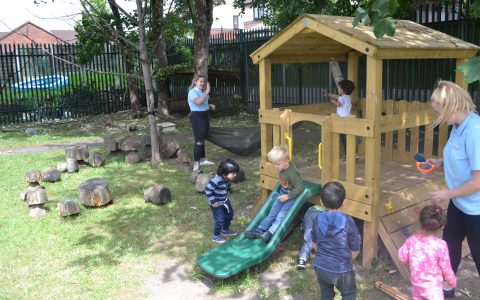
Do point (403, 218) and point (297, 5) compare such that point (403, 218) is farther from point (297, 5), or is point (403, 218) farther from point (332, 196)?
point (297, 5)

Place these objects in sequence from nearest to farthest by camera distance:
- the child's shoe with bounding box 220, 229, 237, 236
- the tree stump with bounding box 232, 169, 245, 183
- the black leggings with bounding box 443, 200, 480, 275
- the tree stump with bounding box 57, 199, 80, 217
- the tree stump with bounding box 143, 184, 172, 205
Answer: the black leggings with bounding box 443, 200, 480, 275, the child's shoe with bounding box 220, 229, 237, 236, the tree stump with bounding box 57, 199, 80, 217, the tree stump with bounding box 143, 184, 172, 205, the tree stump with bounding box 232, 169, 245, 183

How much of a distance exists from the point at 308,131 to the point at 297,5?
3629 millimetres

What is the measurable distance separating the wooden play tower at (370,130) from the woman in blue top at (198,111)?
2.44 m

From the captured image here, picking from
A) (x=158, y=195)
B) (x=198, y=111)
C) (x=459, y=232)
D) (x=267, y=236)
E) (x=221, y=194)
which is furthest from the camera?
(x=198, y=111)

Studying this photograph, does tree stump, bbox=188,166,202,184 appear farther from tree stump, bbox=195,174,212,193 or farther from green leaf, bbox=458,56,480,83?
green leaf, bbox=458,56,480,83

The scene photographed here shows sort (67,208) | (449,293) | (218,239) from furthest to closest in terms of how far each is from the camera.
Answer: (67,208), (218,239), (449,293)

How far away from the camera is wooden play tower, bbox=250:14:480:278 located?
4.00 metres

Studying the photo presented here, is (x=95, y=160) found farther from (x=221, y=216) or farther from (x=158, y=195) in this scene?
(x=221, y=216)

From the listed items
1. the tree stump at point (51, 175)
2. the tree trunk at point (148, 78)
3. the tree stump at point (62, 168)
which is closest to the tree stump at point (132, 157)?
the tree trunk at point (148, 78)

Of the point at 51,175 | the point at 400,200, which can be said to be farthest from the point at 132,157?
the point at 400,200

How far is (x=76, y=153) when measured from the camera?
8.58 metres

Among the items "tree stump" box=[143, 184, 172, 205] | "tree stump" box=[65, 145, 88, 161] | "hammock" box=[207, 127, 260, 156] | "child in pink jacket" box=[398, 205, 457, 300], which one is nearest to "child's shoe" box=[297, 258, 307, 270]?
"child in pink jacket" box=[398, 205, 457, 300]

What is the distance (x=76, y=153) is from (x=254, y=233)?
5292 mm

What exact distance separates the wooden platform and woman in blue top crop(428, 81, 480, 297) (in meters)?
0.92
